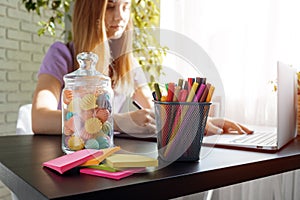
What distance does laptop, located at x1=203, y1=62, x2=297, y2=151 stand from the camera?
2.72 ft

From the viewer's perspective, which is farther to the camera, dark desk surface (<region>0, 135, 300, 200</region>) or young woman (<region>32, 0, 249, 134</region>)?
young woman (<region>32, 0, 249, 134</region>)

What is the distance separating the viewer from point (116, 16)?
1485mm

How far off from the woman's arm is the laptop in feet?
1.70

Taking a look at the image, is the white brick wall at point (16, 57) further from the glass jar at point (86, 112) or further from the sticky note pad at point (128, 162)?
the sticky note pad at point (128, 162)

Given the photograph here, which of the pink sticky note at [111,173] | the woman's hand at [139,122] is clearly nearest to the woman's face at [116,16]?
the woman's hand at [139,122]

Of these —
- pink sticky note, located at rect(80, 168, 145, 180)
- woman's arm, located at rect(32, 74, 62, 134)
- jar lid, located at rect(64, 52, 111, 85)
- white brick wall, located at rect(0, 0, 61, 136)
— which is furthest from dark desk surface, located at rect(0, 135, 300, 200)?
white brick wall, located at rect(0, 0, 61, 136)

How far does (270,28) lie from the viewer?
70.6 inches

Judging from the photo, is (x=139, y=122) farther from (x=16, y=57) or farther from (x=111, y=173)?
(x=16, y=57)

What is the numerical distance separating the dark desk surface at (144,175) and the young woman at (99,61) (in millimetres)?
312

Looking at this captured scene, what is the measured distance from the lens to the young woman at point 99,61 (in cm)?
117

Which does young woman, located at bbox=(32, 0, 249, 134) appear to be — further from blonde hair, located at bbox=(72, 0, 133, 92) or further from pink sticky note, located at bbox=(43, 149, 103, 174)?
pink sticky note, located at bbox=(43, 149, 103, 174)

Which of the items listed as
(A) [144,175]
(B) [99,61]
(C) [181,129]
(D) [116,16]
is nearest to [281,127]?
(C) [181,129]

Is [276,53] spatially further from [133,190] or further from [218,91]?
[133,190]

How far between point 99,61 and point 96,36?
144mm
